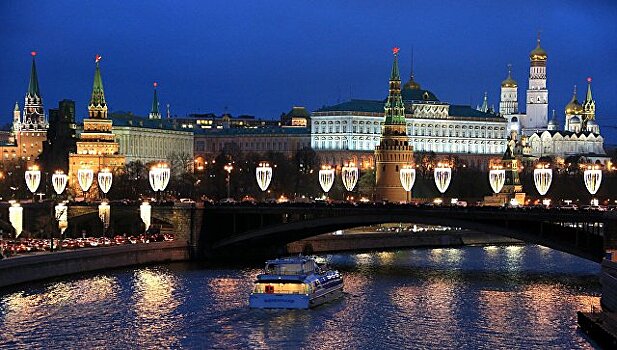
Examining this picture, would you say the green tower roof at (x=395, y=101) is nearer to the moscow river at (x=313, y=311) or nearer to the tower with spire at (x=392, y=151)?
the tower with spire at (x=392, y=151)

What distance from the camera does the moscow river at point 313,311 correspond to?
55.4 metres

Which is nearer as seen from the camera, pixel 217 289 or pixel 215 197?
pixel 217 289

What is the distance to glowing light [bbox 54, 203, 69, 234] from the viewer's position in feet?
291

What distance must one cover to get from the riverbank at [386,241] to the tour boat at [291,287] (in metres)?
28.1

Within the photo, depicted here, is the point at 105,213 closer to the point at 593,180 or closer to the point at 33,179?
the point at 33,179

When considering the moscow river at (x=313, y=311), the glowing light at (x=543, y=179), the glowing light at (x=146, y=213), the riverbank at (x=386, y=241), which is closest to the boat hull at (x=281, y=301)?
the moscow river at (x=313, y=311)

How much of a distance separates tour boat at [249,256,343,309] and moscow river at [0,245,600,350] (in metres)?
0.64

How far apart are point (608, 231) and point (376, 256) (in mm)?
24678

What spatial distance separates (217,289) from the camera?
70.1 meters

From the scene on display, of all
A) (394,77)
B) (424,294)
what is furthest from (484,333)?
(394,77)

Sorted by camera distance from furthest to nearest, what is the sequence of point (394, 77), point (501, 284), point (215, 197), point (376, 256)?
1. point (394, 77)
2. point (215, 197)
3. point (376, 256)
4. point (501, 284)

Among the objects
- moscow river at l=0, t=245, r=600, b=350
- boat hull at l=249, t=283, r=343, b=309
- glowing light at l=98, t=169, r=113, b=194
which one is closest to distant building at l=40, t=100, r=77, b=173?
glowing light at l=98, t=169, r=113, b=194

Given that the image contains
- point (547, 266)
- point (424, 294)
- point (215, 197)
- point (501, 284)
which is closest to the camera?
point (424, 294)

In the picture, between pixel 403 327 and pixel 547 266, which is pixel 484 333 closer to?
pixel 403 327
